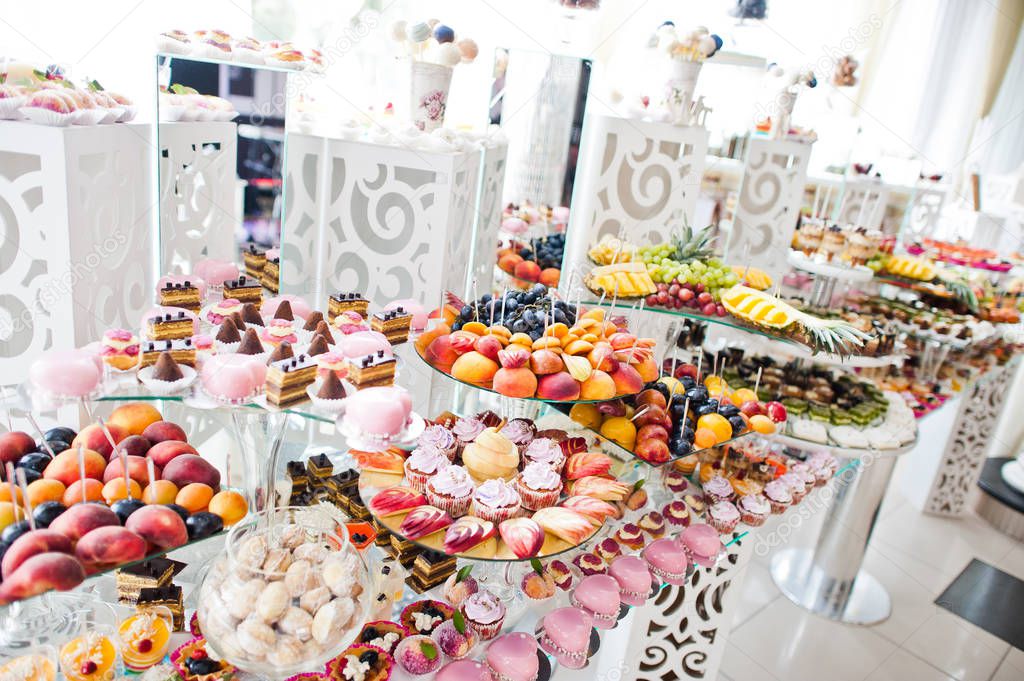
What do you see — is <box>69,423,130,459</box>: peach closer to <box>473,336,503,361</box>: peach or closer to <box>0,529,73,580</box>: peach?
<box>0,529,73,580</box>: peach

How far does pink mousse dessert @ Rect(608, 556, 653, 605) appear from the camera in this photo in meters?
1.95

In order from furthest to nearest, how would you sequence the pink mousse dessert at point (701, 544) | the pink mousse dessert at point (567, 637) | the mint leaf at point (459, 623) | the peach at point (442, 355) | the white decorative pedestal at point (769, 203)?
the white decorative pedestal at point (769, 203)
the pink mousse dessert at point (701, 544)
the peach at point (442, 355)
the pink mousse dessert at point (567, 637)
the mint leaf at point (459, 623)

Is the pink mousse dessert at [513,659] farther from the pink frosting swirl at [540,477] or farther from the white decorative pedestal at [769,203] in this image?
the white decorative pedestal at [769,203]

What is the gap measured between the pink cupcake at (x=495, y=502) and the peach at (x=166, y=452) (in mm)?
669

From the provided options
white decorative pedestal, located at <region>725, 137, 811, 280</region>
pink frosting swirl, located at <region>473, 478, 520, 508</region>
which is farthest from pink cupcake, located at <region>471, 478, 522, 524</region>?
white decorative pedestal, located at <region>725, 137, 811, 280</region>

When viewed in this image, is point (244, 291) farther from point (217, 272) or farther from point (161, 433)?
point (161, 433)

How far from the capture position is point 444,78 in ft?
9.20

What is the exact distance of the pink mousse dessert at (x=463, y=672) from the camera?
1572mm

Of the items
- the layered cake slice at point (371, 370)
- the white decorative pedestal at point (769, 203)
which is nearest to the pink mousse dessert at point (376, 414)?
the layered cake slice at point (371, 370)

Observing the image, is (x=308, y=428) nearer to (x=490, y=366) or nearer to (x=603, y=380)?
(x=490, y=366)

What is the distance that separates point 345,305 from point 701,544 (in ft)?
4.41

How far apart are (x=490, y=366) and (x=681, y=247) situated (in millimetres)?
1585

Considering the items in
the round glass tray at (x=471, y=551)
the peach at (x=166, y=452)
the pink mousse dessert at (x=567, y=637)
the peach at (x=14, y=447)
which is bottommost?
the pink mousse dessert at (x=567, y=637)

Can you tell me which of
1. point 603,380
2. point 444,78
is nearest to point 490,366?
point 603,380
